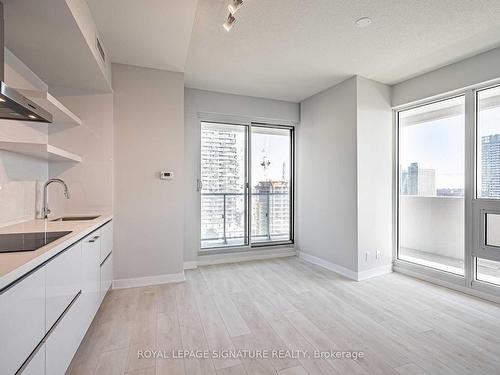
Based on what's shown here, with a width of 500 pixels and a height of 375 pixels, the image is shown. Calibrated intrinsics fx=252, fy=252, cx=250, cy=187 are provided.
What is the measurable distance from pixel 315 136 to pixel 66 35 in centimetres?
342

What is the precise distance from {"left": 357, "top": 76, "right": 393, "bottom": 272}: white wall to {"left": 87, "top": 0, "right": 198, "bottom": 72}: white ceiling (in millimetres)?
2398

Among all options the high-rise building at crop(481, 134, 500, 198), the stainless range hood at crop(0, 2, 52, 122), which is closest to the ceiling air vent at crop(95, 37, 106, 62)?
the stainless range hood at crop(0, 2, 52, 122)

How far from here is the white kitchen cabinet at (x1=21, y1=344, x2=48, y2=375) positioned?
1035mm

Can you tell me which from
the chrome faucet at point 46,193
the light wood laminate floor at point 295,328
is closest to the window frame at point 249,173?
the light wood laminate floor at point 295,328

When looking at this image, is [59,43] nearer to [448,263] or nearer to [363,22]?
[363,22]

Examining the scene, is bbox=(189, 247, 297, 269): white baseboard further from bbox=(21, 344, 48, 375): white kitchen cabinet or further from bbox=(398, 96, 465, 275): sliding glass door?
bbox=(21, 344, 48, 375): white kitchen cabinet

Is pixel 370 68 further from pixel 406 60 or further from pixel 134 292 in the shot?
pixel 134 292

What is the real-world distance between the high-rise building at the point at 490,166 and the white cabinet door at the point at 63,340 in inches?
159

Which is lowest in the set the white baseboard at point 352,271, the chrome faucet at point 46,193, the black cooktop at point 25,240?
the white baseboard at point 352,271

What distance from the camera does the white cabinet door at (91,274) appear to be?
1.84 meters

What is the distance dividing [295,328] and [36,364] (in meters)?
1.79

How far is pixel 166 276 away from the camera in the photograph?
3.22 meters

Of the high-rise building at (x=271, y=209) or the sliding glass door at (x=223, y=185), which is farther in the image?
the high-rise building at (x=271, y=209)

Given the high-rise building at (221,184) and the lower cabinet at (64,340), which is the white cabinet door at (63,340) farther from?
the high-rise building at (221,184)
